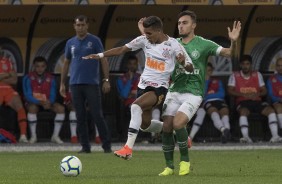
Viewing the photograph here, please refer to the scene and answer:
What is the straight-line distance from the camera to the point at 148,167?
13.7 meters

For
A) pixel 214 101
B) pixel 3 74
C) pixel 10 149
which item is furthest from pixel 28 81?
pixel 214 101

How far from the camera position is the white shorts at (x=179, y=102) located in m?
12.2

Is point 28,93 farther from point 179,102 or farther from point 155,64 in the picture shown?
point 179,102

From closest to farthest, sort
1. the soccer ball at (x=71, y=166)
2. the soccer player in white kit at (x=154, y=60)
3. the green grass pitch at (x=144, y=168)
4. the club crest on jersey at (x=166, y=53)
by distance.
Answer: the green grass pitch at (x=144, y=168)
the soccer ball at (x=71, y=166)
the soccer player in white kit at (x=154, y=60)
the club crest on jersey at (x=166, y=53)


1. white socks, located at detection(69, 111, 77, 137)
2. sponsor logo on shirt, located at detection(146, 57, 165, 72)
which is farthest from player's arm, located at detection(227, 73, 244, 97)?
sponsor logo on shirt, located at detection(146, 57, 165, 72)

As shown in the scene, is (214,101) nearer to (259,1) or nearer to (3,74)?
(259,1)

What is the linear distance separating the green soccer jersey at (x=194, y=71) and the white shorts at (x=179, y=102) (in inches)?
2.1

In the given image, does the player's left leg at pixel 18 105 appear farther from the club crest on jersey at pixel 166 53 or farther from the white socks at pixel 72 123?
the club crest on jersey at pixel 166 53

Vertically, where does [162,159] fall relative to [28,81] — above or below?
below

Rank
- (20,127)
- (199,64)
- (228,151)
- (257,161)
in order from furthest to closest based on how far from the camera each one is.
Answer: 1. (20,127)
2. (228,151)
3. (257,161)
4. (199,64)

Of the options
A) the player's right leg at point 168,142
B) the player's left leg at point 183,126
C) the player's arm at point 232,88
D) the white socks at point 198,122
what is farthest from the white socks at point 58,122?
the player's left leg at point 183,126

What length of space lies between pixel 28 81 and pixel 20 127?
100cm

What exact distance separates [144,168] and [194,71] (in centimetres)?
176

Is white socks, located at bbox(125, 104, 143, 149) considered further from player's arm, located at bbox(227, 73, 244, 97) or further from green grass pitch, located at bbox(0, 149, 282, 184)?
player's arm, located at bbox(227, 73, 244, 97)
